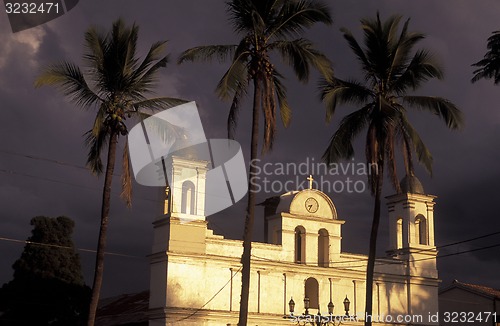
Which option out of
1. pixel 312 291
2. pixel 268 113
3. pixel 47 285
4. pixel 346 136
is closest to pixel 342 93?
pixel 346 136

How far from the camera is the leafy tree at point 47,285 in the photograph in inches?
1832

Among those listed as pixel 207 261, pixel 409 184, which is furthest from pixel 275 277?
pixel 409 184

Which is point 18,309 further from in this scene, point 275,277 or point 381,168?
point 381,168

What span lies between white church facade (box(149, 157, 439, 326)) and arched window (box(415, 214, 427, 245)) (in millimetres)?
59

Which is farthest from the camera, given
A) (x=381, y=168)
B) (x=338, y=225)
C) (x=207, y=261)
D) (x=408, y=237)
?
(x=408, y=237)

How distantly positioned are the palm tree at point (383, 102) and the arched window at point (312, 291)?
537 inches

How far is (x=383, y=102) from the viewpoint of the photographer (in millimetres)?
29797

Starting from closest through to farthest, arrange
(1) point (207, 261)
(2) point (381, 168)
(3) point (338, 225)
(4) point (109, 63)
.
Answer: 1. (4) point (109, 63)
2. (2) point (381, 168)
3. (1) point (207, 261)
4. (3) point (338, 225)

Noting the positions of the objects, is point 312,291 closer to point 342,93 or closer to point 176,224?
point 176,224

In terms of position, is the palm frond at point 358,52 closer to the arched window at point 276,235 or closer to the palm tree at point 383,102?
the palm tree at point 383,102

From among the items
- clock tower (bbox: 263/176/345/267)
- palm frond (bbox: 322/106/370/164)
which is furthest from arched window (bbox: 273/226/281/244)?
palm frond (bbox: 322/106/370/164)

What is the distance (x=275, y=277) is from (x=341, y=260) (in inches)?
171

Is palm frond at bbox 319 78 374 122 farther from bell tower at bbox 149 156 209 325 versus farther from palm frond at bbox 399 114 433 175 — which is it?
bell tower at bbox 149 156 209 325

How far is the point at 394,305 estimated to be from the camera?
4528 cm
